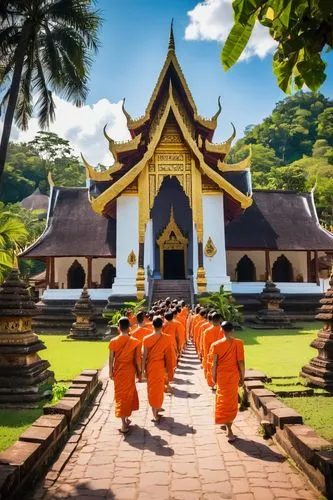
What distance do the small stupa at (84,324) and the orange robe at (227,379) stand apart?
384 inches

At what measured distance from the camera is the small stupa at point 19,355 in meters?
6.49

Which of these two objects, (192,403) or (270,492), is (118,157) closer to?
(192,403)

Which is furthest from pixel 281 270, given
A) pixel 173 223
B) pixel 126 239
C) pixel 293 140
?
pixel 293 140

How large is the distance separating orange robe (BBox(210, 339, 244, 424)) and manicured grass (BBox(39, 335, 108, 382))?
336 cm

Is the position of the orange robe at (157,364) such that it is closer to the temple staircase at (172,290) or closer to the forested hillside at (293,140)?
the temple staircase at (172,290)

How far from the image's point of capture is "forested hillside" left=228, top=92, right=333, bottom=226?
168 ft

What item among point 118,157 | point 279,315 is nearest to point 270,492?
point 279,315

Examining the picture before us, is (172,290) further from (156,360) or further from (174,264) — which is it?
(156,360)

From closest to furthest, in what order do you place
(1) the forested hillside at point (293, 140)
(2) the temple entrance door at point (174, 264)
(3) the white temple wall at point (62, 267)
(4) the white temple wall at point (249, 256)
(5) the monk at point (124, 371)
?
(5) the monk at point (124, 371)
(3) the white temple wall at point (62, 267)
(2) the temple entrance door at point (174, 264)
(4) the white temple wall at point (249, 256)
(1) the forested hillside at point (293, 140)

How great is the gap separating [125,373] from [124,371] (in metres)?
0.03

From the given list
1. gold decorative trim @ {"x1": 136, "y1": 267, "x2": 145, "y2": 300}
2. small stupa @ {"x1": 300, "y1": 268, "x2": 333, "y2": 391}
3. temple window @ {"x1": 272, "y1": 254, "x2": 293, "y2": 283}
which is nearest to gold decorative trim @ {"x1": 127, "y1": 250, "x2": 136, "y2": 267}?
gold decorative trim @ {"x1": 136, "y1": 267, "x2": 145, "y2": 300}

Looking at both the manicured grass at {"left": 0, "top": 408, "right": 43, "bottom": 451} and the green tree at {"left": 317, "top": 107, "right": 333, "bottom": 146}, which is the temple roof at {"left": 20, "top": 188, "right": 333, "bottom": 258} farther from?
the green tree at {"left": 317, "top": 107, "right": 333, "bottom": 146}

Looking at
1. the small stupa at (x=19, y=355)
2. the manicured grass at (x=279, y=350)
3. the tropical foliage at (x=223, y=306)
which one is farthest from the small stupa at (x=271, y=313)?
the small stupa at (x=19, y=355)

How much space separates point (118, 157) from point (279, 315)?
9239mm
